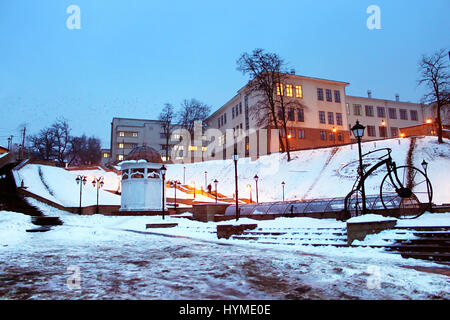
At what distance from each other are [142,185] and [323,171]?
20.4 m

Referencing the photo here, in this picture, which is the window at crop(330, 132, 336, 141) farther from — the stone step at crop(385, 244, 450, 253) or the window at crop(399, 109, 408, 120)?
the stone step at crop(385, 244, 450, 253)

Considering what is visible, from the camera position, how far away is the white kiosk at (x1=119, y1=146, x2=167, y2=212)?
94.0ft

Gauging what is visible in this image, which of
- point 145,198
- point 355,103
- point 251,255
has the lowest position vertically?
point 251,255

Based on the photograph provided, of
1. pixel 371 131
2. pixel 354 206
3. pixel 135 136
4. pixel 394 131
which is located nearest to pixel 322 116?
pixel 371 131

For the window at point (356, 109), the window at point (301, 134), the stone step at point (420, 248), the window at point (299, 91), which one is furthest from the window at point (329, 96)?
the stone step at point (420, 248)

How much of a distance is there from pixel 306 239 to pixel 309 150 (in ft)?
113

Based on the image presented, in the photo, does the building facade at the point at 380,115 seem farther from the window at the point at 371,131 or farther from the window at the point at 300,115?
the window at the point at 300,115

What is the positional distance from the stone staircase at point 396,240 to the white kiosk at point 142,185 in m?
17.3

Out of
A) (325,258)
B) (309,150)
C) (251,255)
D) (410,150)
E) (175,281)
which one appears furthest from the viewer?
(309,150)

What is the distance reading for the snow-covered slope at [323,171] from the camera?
98.3ft

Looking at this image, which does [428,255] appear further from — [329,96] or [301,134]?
[329,96]

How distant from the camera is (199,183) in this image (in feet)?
164
